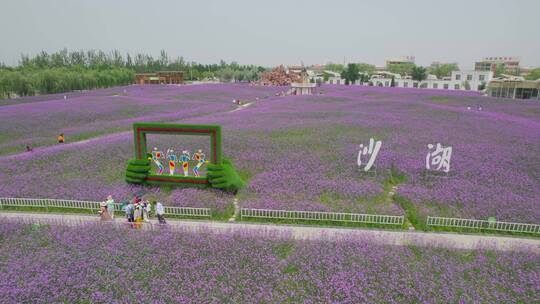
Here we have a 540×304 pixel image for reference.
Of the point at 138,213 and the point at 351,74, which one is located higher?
the point at 351,74

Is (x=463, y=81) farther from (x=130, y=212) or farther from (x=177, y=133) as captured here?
(x=130, y=212)

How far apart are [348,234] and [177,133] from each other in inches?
407

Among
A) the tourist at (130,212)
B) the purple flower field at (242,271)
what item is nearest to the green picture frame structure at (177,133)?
the tourist at (130,212)

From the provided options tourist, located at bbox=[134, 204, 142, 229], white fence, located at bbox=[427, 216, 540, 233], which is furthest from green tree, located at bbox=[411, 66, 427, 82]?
tourist, located at bbox=[134, 204, 142, 229]

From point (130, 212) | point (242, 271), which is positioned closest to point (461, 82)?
point (130, 212)

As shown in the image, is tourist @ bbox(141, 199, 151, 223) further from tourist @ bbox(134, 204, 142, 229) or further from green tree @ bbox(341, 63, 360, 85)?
green tree @ bbox(341, 63, 360, 85)

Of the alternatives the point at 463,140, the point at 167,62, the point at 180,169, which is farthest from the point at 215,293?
the point at 167,62

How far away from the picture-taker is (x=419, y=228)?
1398 cm

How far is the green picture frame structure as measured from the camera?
1673 cm

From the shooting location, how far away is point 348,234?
41.4 feet

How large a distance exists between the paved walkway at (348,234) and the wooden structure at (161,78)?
114 metres

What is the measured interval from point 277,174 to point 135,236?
30.6ft

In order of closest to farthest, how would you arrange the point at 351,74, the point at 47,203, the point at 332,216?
the point at 332,216 < the point at 47,203 < the point at 351,74

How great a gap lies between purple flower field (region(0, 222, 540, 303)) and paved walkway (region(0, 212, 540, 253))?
871 millimetres
